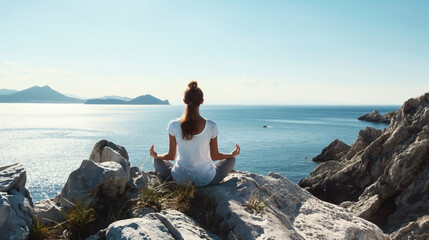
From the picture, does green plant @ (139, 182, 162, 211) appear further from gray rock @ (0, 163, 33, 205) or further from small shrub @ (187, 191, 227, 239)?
gray rock @ (0, 163, 33, 205)

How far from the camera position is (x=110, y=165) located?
720 cm

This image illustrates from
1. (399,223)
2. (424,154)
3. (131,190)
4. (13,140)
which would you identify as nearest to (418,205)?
(399,223)

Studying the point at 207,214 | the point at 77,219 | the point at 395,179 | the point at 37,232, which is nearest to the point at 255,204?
the point at 207,214

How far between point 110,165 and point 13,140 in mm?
90033

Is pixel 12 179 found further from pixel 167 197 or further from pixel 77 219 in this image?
pixel 167 197

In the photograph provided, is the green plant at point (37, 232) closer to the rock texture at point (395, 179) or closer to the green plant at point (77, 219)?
the green plant at point (77, 219)

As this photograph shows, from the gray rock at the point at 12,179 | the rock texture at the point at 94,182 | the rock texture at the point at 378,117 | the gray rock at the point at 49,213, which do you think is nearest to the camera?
the gray rock at the point at 12,179

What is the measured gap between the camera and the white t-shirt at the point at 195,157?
7.61 meters

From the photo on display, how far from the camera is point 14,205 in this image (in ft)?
17.7

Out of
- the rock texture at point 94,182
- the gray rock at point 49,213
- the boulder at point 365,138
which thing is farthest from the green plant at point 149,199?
the boulder at point 365,138

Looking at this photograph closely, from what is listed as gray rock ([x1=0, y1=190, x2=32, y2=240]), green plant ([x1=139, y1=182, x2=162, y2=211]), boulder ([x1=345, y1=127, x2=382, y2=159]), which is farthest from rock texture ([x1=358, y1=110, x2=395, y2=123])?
gray rock ([x1=0, y1=190, x2=32, y2=240])

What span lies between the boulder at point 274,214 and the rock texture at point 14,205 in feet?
11.0

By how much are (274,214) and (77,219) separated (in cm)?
410

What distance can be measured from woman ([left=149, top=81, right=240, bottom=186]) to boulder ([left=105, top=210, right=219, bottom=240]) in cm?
137
